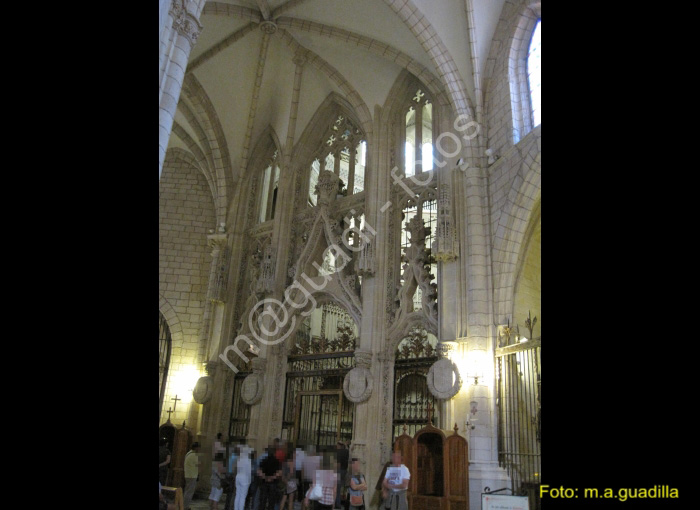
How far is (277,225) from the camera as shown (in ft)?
48.6

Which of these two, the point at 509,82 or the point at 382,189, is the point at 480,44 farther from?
the point at 382,189

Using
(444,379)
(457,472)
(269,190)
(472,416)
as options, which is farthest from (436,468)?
(269,190)

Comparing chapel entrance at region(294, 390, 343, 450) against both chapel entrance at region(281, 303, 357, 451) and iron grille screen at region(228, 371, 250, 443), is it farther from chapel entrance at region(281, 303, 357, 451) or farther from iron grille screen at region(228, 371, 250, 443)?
iron grille screen at region(228, 371, 250, 443)

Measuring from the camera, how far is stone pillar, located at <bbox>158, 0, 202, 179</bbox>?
6.57 meters

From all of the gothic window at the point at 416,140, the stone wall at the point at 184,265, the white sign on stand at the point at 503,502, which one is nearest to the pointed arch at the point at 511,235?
the gothic window at the point at 416,140

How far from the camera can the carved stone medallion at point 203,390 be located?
14.0m

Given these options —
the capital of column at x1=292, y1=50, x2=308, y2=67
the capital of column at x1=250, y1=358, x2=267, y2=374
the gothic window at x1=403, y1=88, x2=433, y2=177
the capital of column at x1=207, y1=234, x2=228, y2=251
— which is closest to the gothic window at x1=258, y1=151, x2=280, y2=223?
the capital of column at x1=207, y1=234, x2=228, y2=251

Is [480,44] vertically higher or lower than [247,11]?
lower

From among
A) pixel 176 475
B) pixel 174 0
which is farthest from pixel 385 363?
pixel 174 0

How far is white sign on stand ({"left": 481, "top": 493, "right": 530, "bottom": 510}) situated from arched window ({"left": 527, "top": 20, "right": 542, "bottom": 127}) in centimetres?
679

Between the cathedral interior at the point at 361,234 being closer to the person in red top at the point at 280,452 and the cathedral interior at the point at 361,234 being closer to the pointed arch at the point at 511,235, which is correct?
the pointed arch at the point at 511,235

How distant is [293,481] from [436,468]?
2808mm

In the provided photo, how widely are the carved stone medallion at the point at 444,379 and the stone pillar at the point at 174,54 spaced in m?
6.35

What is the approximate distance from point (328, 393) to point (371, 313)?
6.97ft
